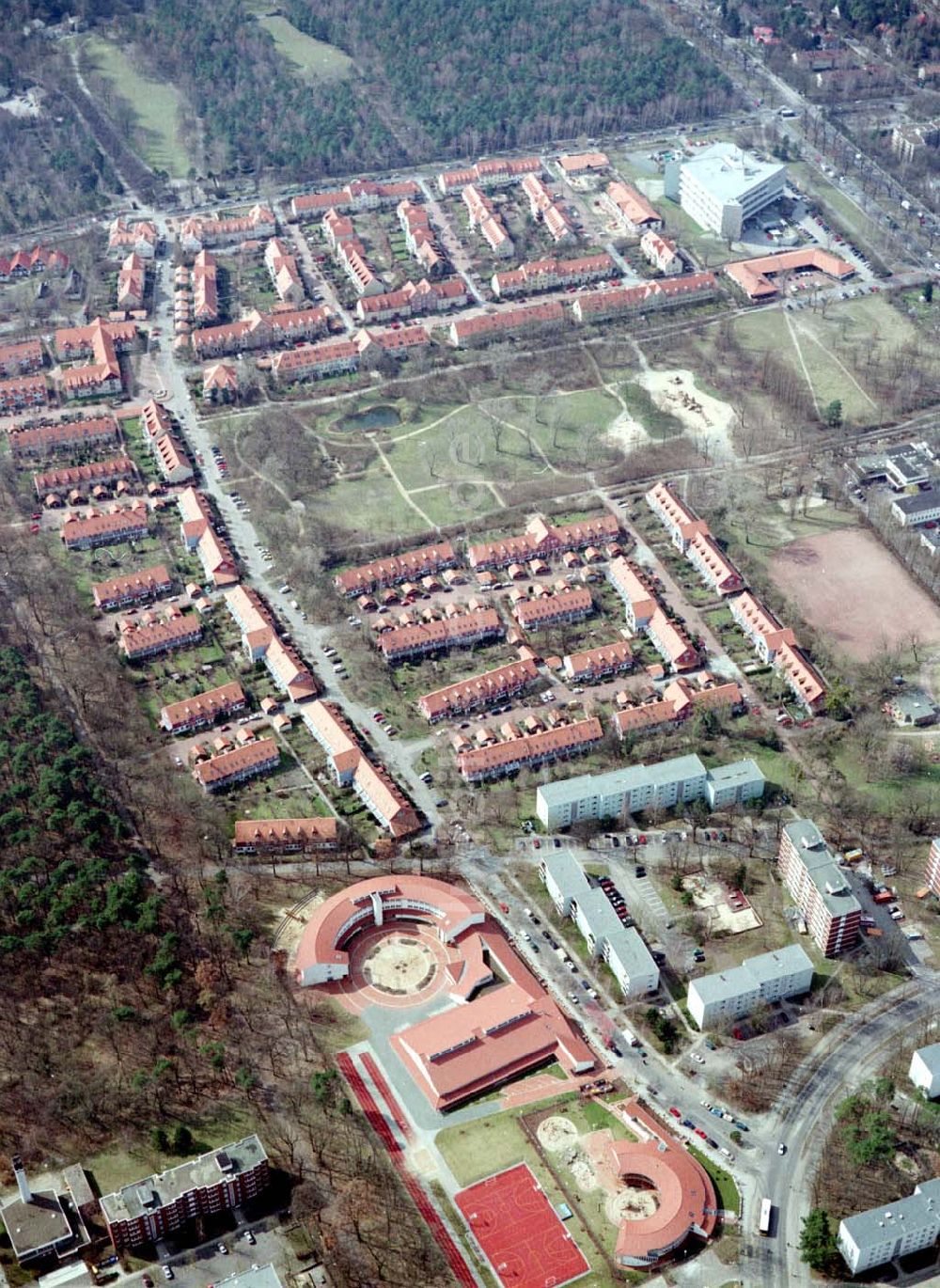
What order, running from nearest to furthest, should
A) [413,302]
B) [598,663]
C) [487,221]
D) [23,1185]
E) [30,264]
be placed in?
[23,1185] → [598,663] → [413,302] → [30,264] → [487,221]

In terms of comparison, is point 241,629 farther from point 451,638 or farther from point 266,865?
point 266,865

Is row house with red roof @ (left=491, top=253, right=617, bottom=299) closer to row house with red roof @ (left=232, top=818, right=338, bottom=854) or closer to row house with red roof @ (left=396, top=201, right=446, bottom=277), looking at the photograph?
row house with red roof @ (left=396, top=201, right=446, bottom=277)

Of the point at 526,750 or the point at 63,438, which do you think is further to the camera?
the point at 63,438

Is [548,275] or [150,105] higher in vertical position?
[150,105]

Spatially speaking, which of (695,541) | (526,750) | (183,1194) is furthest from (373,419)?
(183,1194)

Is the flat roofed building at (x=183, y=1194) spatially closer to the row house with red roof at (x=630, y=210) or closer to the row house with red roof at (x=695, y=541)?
the row house with red roof at (x=695, y=541)

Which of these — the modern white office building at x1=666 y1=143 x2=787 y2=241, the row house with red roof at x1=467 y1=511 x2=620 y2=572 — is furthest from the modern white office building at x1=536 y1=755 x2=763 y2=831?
the modern white office building at x1=666 y1=143 x2=787 y2=241

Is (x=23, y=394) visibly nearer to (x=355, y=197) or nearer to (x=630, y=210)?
(x=355, y=197)
